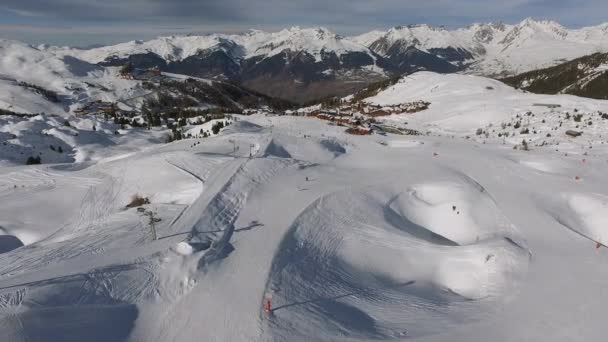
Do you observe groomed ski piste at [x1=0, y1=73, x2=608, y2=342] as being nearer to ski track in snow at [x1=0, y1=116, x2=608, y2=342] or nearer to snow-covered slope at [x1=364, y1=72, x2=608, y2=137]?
ski track in snow at [x1=0, y1=116, x2=608, y2=342]

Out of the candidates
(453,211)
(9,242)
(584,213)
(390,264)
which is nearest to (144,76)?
(9,242)

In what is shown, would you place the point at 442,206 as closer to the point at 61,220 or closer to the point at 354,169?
the point at 354,169

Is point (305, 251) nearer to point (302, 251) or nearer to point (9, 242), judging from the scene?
point (302, 251)

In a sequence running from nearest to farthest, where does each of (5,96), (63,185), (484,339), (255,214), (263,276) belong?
(484,339) < (263,276) < (255,214) < (63,185) < (5,96)

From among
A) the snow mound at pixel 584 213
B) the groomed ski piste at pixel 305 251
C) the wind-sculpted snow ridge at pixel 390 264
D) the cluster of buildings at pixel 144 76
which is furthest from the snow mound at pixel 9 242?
the cluster of buildings at pixel 144 76

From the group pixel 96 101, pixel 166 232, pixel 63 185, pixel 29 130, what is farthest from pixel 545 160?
pixel 96 101
